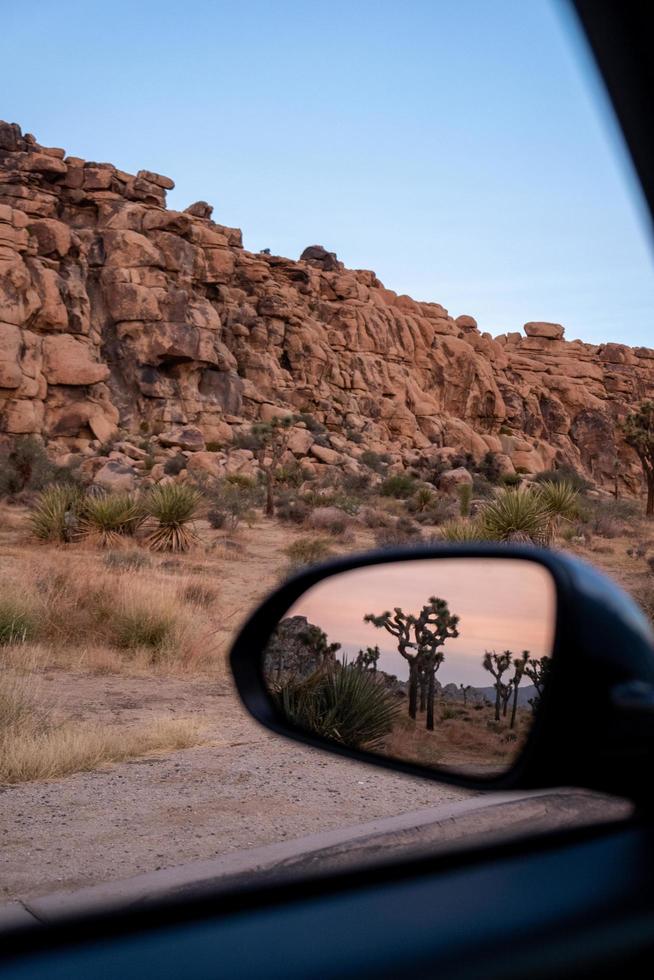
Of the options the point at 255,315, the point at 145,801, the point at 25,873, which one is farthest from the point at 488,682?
the point at 255,315

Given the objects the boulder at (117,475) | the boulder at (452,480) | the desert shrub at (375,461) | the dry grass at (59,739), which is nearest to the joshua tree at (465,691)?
the dry grass at (59,739)

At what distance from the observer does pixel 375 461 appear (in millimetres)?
48062

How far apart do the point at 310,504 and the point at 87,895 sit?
87.6ft

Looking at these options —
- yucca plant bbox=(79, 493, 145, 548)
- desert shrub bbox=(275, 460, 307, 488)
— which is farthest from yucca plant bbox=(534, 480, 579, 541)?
desert shrub bbox=(275, 460, 307, 488)

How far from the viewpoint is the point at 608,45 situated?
5.13 feet

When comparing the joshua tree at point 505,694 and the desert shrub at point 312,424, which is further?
the desert shrub at point 312,424

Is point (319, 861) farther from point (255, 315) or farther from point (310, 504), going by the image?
point (255, 315)

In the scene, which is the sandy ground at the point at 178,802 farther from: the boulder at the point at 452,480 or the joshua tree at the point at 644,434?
the boulder at the point at 452,480

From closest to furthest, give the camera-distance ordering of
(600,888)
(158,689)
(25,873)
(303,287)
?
(600,888) < (25,873) < (158,689) < (303,287)

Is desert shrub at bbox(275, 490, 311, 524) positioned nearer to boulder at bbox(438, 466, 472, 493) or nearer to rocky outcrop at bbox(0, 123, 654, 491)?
boulder at bbox(438, 466, 472, 493)

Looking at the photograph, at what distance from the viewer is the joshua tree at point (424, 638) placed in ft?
5.94

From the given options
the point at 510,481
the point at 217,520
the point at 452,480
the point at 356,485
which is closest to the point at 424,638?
the point at 217,520

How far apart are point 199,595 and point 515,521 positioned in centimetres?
755

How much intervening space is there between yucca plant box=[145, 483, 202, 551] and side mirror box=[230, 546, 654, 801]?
16773 millimetres
